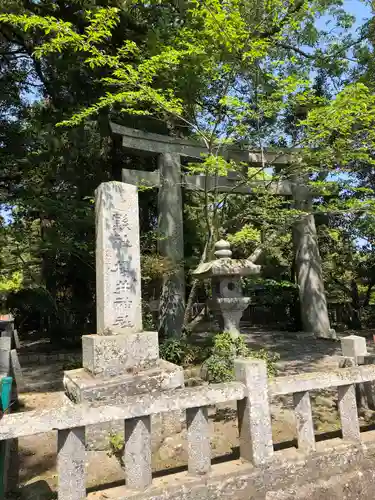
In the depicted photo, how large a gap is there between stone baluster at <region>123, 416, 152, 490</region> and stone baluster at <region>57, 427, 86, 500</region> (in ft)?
1.04

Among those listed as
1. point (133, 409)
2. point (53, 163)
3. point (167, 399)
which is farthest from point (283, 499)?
point (53, 163)

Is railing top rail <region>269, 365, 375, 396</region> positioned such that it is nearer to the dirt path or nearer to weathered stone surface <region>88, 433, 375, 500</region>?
weathered stone surface <region>88, 433, 375, 500</region>

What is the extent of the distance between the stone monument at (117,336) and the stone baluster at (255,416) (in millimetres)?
1297

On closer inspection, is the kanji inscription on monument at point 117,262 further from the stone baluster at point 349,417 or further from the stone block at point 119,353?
the stone baluster at point 349,417

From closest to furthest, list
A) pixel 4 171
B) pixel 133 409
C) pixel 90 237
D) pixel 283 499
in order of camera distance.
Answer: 1. pixel 133 409
2. pixel 283 499
3. pixel 90 237
4. pixel 4 171

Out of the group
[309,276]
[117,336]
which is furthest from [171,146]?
[117,336]

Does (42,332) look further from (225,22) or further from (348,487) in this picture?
(348,487)

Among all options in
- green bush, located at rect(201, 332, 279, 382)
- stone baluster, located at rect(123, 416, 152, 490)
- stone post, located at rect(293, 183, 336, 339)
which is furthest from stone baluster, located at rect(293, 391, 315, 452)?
stone post, located at rect(293, 183, 336, 339)

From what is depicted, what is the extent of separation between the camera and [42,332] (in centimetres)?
1433

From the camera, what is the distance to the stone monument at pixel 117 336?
12.5 feet

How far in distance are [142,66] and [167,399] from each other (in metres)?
5.57

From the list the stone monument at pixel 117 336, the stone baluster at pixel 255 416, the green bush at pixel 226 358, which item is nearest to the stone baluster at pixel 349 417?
the stone baluster at pixel 255 416

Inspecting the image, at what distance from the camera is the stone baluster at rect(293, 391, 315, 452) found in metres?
3.07

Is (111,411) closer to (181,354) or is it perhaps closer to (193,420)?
(193,420)
